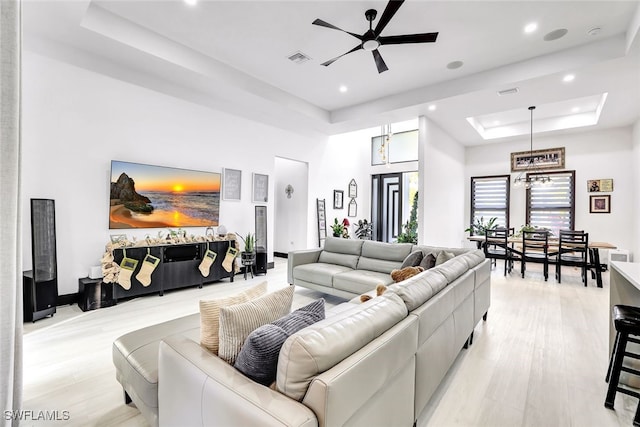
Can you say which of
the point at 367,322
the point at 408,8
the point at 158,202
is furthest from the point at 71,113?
the point at 367,322

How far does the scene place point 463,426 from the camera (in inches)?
69.4

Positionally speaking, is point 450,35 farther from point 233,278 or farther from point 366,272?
point 233,278

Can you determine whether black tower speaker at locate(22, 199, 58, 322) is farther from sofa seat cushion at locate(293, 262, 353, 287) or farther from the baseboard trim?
sofa seat cushion at locate(293, 262, 353, 287)

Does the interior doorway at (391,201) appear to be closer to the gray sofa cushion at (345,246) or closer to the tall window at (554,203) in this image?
the tall window at (554,203)

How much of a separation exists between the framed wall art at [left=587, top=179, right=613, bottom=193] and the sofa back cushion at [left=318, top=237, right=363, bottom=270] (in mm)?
6275

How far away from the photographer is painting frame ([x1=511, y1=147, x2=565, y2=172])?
7285 mm

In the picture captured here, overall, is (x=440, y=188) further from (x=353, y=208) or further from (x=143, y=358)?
(x=143, y=358)

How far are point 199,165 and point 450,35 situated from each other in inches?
169

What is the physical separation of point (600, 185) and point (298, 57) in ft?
24.4

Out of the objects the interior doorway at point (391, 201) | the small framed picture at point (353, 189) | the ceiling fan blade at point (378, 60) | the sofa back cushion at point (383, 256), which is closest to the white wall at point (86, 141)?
the sofa back cushion at point (383, 256)

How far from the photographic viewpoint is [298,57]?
4281 millimetres

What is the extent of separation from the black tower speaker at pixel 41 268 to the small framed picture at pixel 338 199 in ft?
18.9

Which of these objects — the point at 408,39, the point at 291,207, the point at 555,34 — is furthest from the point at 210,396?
the point at 291,207

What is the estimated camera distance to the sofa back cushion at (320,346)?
99 centimetres
